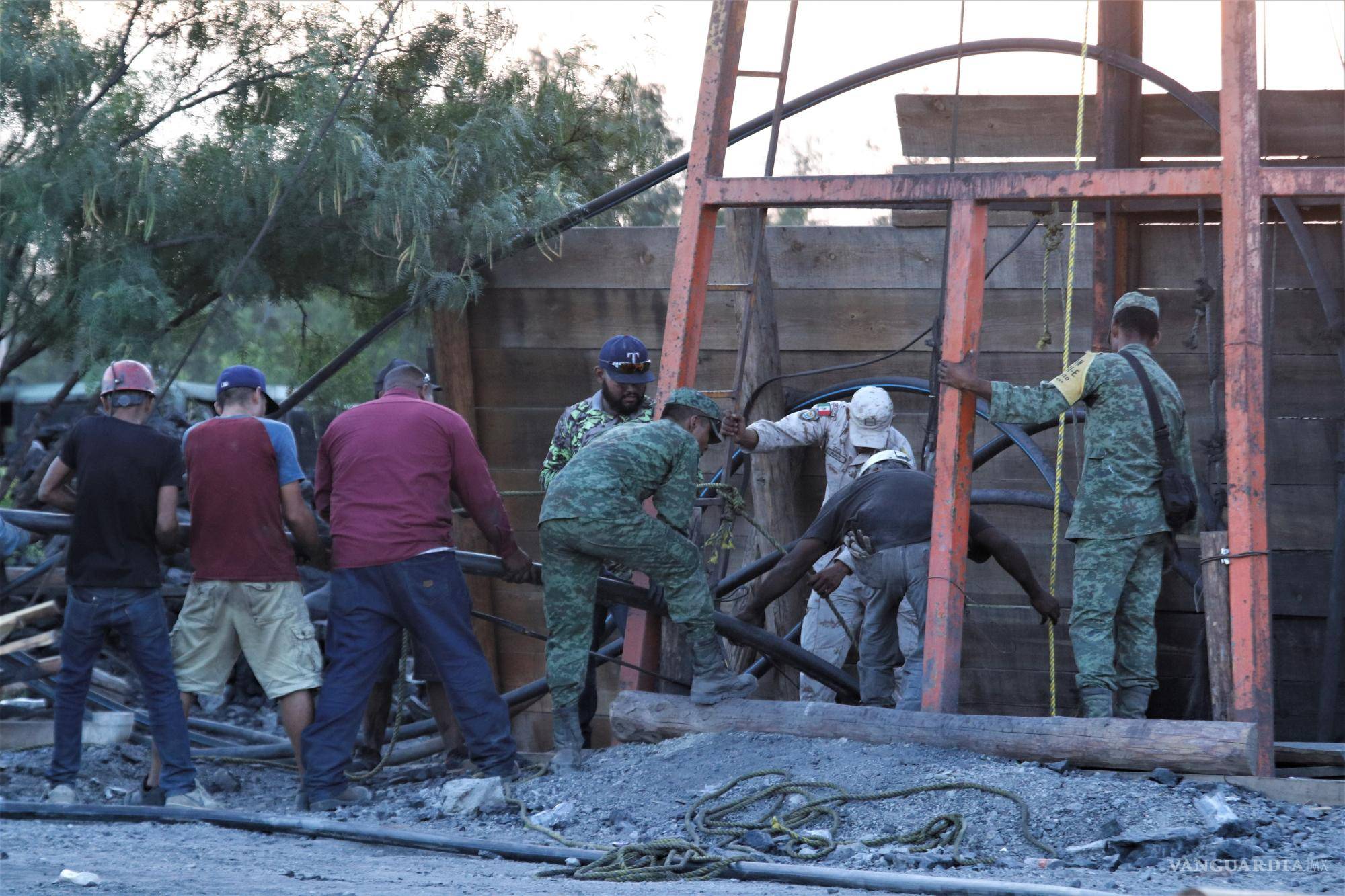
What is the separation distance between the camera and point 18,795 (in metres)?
6.78

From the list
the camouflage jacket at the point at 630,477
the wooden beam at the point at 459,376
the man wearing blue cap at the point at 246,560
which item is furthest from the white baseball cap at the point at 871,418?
the man wearing blue cap at the point at 246,560

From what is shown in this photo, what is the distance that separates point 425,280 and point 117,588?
2622mm

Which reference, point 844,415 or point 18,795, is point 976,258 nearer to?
point 844,415

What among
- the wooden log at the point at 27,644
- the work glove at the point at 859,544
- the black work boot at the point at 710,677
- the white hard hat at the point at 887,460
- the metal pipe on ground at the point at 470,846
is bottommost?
the metal pipe on ground at the point at 470,846

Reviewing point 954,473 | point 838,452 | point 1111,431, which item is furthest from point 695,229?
point 1111,431

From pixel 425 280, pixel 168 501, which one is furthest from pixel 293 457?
pixel 425 280

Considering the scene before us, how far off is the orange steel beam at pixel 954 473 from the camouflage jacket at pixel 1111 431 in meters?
0.29

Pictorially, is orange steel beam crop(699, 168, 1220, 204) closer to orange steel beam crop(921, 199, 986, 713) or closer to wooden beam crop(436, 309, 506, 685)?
orange steel beam crop(921, 199, 986, 713)

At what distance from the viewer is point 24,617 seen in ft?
26.0

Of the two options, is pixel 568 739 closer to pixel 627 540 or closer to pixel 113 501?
pixel 627 540

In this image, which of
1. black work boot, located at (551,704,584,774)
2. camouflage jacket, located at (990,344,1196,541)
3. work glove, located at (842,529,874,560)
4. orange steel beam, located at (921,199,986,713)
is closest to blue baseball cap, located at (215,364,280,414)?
black work boot, located at (551,704,584,774)

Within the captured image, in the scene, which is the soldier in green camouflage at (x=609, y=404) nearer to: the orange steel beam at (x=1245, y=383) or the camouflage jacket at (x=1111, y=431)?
the camouflage jacket at (x=1111, y=431)

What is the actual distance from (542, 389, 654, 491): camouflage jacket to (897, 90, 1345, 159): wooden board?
7.76ft

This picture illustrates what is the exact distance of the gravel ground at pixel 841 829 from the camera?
462 cm
